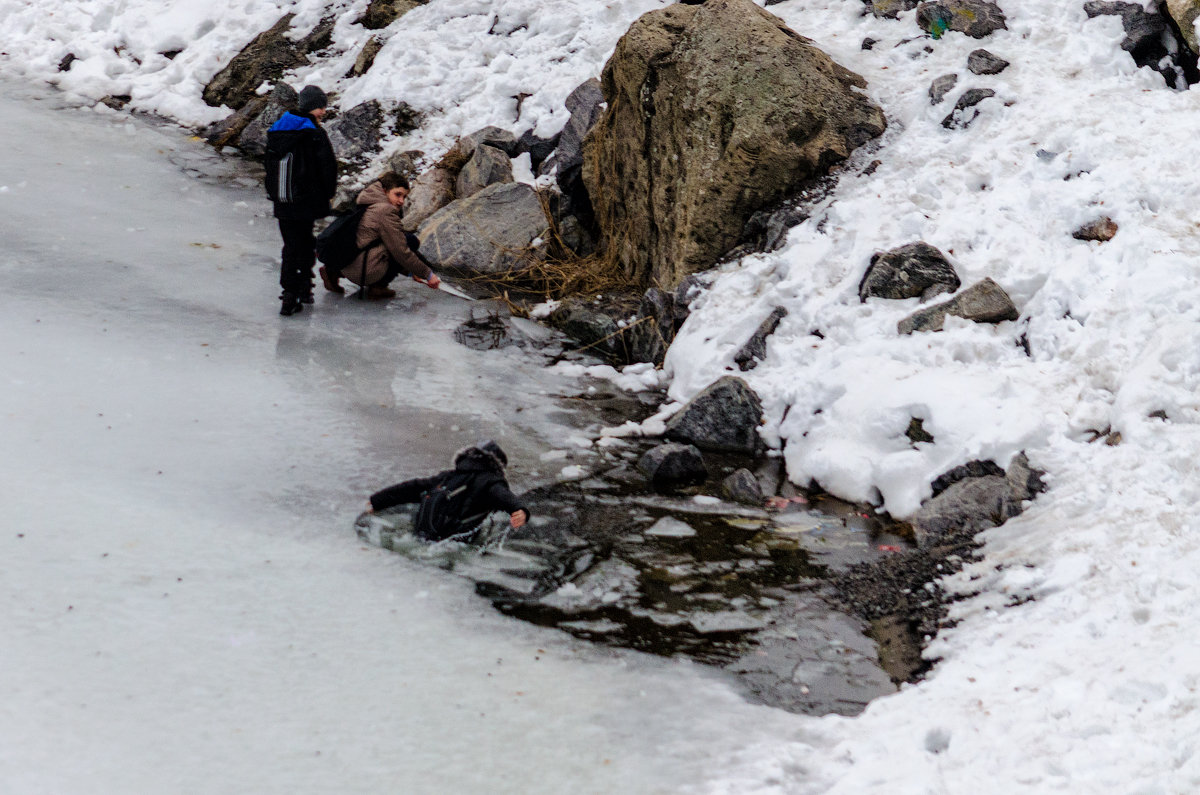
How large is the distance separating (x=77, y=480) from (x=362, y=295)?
403cm

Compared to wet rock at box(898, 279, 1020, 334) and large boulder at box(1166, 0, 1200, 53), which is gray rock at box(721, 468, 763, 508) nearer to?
wet rock at box(898, 279, 1020, 334)

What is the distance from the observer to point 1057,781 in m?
3.64

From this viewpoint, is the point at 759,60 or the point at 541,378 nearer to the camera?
the point at 541,378

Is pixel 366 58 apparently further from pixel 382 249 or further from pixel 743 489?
pixel 743 489

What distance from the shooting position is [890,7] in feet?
34.7

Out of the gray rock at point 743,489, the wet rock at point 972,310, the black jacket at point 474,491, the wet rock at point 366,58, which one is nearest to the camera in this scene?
the black jacket at point 474,491

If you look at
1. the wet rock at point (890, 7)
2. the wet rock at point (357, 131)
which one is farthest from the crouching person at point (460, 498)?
the wet rock at point (357, 131)

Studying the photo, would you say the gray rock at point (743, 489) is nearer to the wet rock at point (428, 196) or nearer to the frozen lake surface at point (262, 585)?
the frozen lake surface at point (262, 585)

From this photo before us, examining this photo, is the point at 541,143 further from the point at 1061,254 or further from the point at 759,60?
the point at 1061,254


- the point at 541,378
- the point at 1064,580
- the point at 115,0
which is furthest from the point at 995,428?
the point at 115,0

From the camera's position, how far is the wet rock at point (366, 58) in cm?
1353

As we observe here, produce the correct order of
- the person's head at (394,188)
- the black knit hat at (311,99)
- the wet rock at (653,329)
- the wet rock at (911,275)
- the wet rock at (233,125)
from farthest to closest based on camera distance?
the wet rock at (233,125)
the person's head at (394,188)
the wet rock at (653,329)
the black knit hat at (311,99)
the wet rock at (911,275)

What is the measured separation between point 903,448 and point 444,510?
3.02 m

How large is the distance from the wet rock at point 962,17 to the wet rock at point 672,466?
18.8 feet
